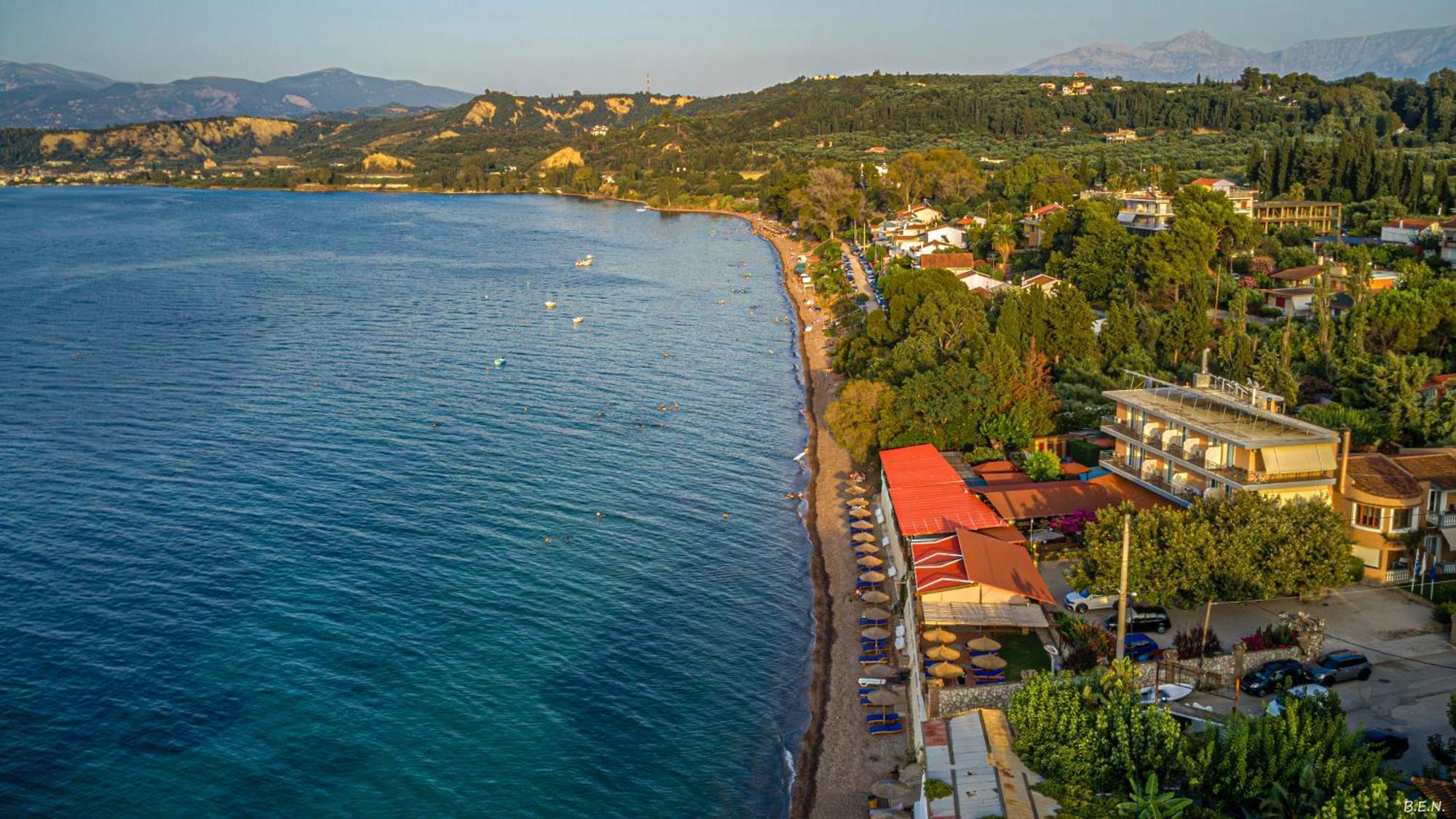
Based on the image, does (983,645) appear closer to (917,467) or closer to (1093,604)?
(1093,604)

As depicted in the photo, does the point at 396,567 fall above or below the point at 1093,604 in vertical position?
below

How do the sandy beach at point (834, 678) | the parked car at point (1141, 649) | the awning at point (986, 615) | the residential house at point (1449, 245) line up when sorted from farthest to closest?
the residential house at point (1449, 245) < the awning at point (986, 615) < the parked car at point (1141, 649) < the sandy beach at point (834, 678)

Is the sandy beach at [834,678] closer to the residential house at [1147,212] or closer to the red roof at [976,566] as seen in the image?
the red roof at [976,566]

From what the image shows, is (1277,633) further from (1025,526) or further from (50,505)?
(50,505)

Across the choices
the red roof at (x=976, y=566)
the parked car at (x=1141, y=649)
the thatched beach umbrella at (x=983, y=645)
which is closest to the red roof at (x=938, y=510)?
the red roof at (x=976, y=566)

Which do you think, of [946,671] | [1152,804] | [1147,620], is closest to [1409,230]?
[1147,620]

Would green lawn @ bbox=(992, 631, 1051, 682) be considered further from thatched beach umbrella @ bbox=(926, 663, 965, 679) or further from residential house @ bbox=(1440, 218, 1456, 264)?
residential house @ bbox=(1440, 218, 1456, 264)
